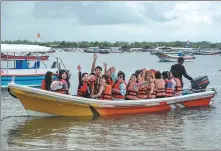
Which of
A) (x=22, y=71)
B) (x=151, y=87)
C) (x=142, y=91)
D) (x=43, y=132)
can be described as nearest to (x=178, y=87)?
(x=151, y=87)

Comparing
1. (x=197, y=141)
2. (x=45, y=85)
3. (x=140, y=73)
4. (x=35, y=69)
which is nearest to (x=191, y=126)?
(x=197, y=141)

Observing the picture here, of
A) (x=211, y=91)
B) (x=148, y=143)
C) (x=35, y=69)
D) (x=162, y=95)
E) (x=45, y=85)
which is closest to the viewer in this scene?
(x=148, y=143)

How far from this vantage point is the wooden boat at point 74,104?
13430 millimetres

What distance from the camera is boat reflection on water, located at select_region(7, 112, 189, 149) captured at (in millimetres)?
10956

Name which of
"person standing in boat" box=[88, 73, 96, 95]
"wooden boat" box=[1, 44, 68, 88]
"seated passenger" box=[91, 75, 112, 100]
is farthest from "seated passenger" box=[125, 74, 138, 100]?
"wooden boat" box=[1, 44, 68, 88]

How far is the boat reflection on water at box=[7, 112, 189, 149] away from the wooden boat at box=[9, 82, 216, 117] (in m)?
0.24

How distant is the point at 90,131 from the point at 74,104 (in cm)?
176

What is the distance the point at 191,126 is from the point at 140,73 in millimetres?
3280

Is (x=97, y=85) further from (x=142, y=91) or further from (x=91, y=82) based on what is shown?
(x=142, y=91)

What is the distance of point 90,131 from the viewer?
12539 millimetres

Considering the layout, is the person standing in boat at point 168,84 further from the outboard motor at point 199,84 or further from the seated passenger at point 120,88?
the seated passenger at point 120,88

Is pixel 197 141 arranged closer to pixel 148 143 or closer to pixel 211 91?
pixel 148 143

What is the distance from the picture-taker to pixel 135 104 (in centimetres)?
1500

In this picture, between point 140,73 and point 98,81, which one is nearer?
point 98,81
